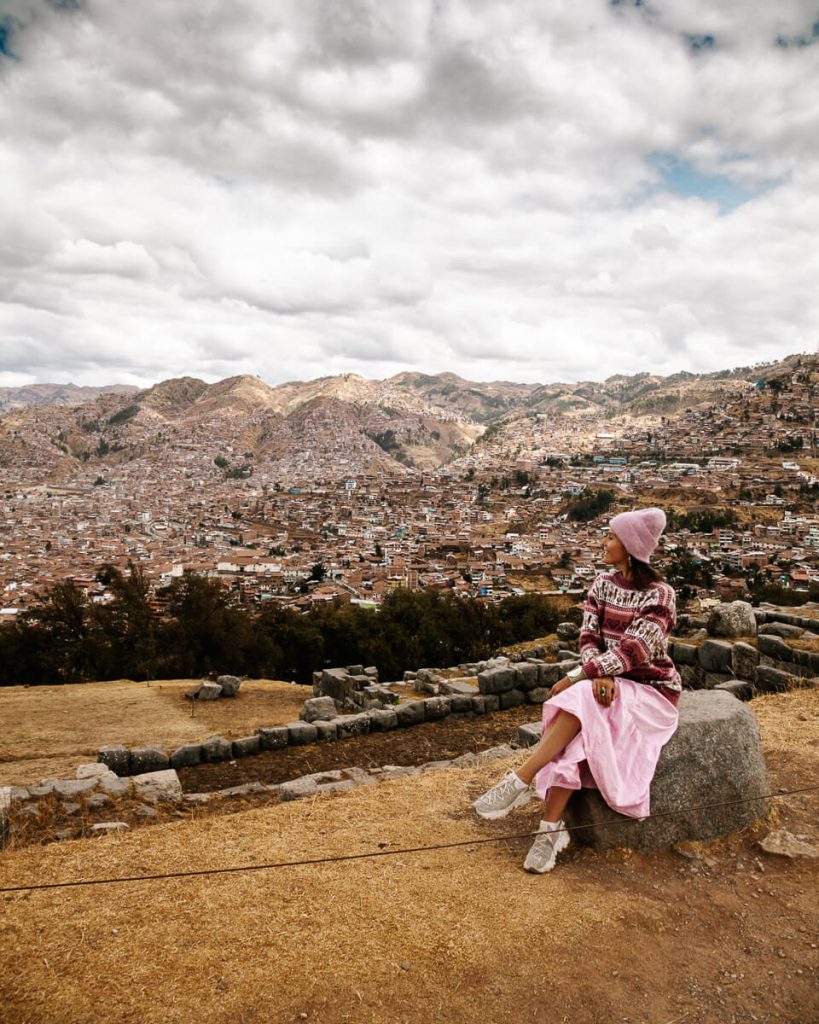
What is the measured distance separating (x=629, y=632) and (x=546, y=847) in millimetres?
1637

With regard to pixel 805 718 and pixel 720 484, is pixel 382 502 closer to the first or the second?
pixel 720 484

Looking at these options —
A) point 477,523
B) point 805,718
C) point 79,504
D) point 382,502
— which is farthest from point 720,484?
point 79,504

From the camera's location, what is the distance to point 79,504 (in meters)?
139

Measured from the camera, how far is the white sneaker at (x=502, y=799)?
479cm

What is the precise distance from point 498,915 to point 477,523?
98929 mm

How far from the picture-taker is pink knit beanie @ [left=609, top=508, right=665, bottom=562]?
14.8ft

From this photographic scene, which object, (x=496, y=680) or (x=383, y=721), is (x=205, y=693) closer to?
(x=383, y=721)

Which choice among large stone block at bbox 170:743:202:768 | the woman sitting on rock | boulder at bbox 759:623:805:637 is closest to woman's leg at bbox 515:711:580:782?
the woman sitting on rock

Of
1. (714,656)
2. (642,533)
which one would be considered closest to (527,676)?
(714,656)

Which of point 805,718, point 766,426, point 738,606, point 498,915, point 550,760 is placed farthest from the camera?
point 766,426

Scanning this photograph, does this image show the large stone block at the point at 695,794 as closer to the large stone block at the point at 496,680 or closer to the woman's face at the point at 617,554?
the woman's face at the point at 617,554

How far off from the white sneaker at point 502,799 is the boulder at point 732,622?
11108 millimetres

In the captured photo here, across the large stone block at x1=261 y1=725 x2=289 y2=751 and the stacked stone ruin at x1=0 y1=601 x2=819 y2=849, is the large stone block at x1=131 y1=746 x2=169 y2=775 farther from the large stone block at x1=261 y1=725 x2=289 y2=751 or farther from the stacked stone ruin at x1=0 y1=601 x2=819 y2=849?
the large stone block at x1=261 y1=725 x2=289 y2=751

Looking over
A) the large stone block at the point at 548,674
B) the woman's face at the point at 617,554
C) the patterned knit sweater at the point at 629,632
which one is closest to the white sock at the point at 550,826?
the patterned knit sweater at the point at 629,632
